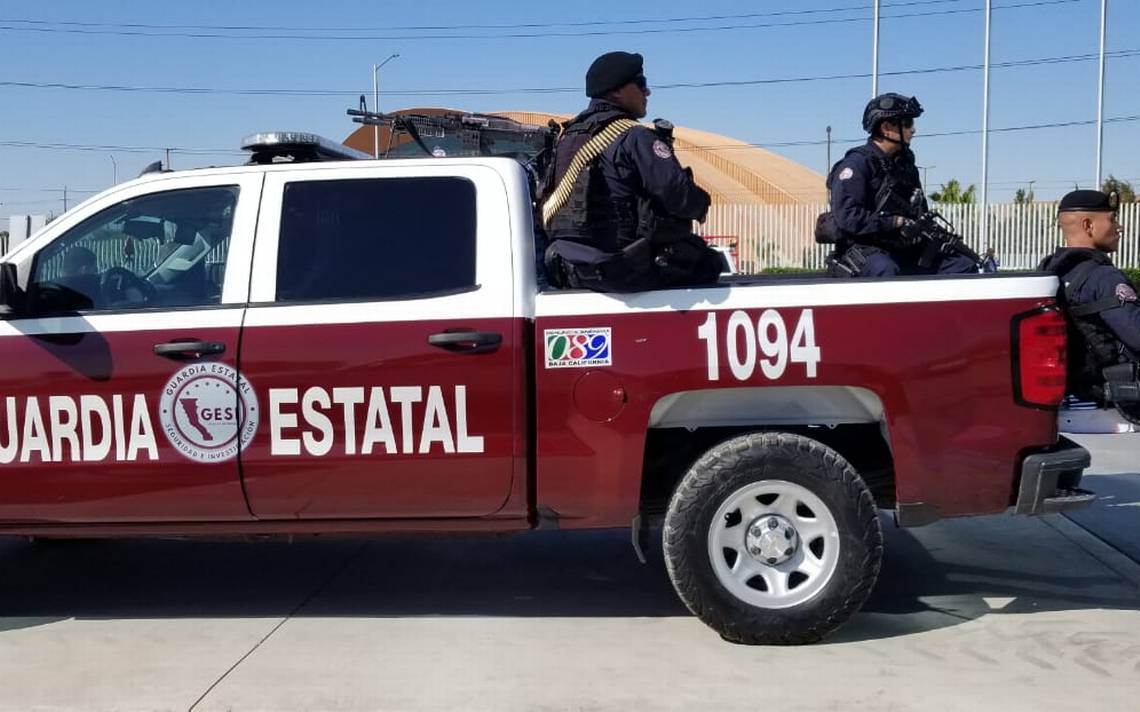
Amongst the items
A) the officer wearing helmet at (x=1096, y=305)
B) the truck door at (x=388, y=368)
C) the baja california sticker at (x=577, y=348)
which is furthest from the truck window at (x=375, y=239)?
the officer wearing helmet at (x=1096, y=305)

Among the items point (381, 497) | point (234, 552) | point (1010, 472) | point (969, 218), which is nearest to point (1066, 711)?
point (1010, 472)

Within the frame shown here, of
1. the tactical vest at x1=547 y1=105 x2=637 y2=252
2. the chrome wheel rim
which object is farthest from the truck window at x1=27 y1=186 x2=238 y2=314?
the chrome wheel rim

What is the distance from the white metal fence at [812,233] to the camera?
2897cm

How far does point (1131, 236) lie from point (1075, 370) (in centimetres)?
2656

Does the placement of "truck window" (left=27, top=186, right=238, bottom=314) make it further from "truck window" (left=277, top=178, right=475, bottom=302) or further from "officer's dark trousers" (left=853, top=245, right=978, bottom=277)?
"officer's dark trousers" (left=853, top=245, right=978, bottom=277)

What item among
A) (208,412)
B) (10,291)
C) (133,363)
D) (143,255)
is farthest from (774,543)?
(10,291)

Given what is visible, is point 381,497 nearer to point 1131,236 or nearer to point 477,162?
point 477,162

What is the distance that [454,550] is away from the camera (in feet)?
19.9

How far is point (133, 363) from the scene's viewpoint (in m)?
4.45

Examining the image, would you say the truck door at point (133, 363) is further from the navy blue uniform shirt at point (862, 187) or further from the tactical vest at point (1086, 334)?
the tactical vest at point (1086, 334)

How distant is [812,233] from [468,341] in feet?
75.3

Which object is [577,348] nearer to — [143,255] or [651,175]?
[651,175]

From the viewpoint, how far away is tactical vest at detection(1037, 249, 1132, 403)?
519 cm

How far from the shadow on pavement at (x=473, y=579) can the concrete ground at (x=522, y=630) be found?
2cm
